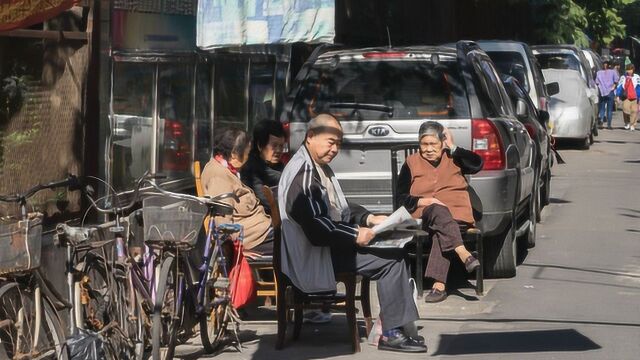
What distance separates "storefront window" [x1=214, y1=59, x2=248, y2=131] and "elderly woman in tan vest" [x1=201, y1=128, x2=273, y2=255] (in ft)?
11.9

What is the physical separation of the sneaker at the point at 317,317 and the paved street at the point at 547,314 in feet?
0.17

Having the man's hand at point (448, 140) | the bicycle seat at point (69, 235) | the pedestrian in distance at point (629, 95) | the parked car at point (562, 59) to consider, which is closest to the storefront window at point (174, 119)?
the man's hand at point (448, 140)

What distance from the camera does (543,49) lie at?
26.3 meters

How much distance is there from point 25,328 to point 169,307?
1202 mm

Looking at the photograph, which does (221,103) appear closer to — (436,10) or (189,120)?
(189,120)

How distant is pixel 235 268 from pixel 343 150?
204 centimetres

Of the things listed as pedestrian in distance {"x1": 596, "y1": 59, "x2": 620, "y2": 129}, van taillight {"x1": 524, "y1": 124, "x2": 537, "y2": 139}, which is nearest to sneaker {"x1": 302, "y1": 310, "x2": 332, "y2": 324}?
van taillight {"x1": 524, "y1": 124, "x2": 537, "y2": 139}

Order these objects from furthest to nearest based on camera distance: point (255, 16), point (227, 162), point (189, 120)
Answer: point (189, 120)
point (255, 16)
point (227, 162)

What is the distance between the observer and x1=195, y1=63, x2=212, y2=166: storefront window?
1207cm

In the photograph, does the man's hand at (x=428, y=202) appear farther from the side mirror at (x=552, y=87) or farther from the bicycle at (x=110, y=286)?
the side mirror at (x=552, y=87)

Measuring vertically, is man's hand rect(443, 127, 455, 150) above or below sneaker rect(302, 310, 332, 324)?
above

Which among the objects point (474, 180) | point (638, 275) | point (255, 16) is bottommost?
point (638, 275)

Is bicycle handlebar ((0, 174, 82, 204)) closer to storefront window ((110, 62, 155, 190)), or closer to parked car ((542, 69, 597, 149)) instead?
storefront window ((110, 62, 155, 190))

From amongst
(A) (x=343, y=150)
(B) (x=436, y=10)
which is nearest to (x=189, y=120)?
(A) (x=343, y=150)
